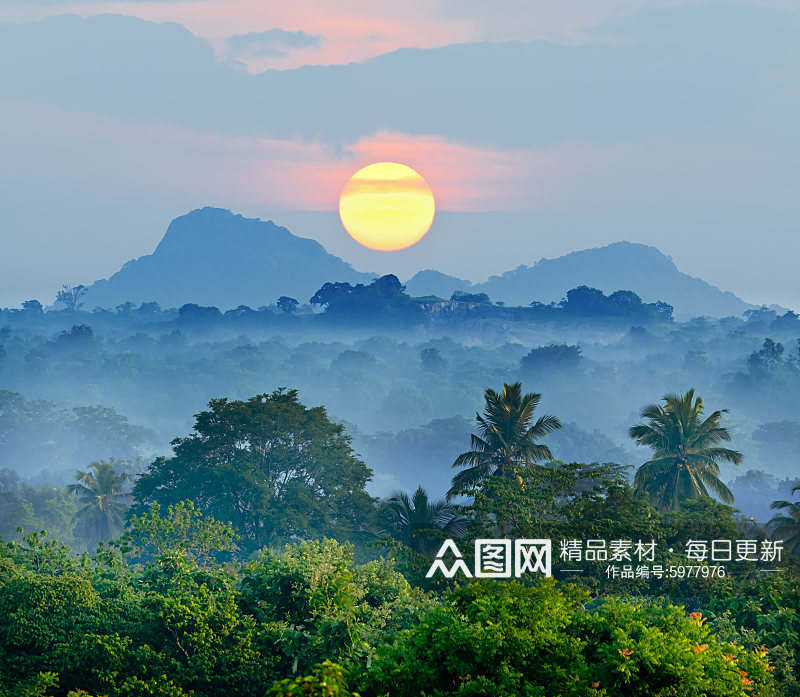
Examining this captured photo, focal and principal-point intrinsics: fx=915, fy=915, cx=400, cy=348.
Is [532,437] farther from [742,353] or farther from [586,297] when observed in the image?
[586,297]

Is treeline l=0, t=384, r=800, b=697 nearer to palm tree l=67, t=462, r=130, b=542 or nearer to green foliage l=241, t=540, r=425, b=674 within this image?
green foliage l=241, t=540, r=425, b=674

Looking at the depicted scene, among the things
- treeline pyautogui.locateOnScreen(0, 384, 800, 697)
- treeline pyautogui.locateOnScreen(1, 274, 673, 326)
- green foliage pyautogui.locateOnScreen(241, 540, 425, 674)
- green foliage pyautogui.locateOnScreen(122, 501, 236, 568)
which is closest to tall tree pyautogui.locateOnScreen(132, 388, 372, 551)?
treeline pyautogui.locateOnScreen(0, 384, 800, 697)

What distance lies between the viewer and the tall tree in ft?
130

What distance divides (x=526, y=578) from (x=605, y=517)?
497 centimetres

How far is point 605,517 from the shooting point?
26.6m

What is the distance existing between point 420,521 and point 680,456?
12.1 meters

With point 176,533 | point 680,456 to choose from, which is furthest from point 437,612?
point 680,456

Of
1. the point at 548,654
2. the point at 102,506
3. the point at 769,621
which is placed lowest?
the point at 548,654

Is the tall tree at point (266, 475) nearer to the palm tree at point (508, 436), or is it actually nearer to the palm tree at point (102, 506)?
the palm tree at point (508, 436)

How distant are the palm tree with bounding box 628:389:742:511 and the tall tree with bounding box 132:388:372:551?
12.9 m

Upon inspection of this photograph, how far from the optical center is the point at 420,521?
3006 cm

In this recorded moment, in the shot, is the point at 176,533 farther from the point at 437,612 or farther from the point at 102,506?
the point at 102,506

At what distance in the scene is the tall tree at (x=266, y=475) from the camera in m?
39.6

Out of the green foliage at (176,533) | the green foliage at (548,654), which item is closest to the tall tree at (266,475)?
the green foliage at (176,533)
